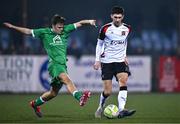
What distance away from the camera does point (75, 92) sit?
15.8 m

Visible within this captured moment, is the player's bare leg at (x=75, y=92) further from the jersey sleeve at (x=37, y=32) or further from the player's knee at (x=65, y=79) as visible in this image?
the jersey sleeve at (x=37, y=32)

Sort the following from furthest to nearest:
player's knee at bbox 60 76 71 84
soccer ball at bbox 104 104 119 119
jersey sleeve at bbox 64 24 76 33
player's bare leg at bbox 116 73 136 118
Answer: jersey sleeve at bbox 64 24 76 33, player's knee at bbox 60 76 71 84, soccer ball at bbox 104 104 119 119, player's bare leg at bbox 116 73 136 118

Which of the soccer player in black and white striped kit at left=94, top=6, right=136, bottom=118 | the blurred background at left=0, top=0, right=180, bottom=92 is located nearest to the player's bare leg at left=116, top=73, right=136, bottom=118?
the soccer player in black and white striped kit at left=94, top=6, right=136, bottom=118

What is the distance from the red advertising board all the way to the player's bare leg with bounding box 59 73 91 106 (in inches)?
549

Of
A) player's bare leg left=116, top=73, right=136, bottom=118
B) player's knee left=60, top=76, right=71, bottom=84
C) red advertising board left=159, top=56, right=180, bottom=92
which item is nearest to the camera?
player's bare leg left=116, top=73, right=136, bottom=118

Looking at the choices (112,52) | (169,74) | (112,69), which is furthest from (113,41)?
(169,74)

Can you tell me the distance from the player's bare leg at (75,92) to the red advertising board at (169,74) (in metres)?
13.9

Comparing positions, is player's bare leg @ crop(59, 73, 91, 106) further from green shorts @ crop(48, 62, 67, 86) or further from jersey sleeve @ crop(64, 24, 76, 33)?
jersey sleeve @ crop(64, 24, 76, 33)

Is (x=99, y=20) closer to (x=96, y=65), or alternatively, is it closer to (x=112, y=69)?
(x=112, y=69)

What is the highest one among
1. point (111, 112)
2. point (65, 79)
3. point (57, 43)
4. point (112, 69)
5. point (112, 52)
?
point (57, 43)

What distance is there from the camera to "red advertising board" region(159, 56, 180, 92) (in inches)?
1173

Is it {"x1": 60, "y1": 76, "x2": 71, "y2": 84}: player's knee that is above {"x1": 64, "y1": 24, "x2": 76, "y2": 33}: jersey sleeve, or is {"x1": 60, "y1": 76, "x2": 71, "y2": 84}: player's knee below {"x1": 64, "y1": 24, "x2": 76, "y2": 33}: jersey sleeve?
below

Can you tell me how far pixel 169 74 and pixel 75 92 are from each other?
572 inches

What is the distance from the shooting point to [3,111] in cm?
1836
